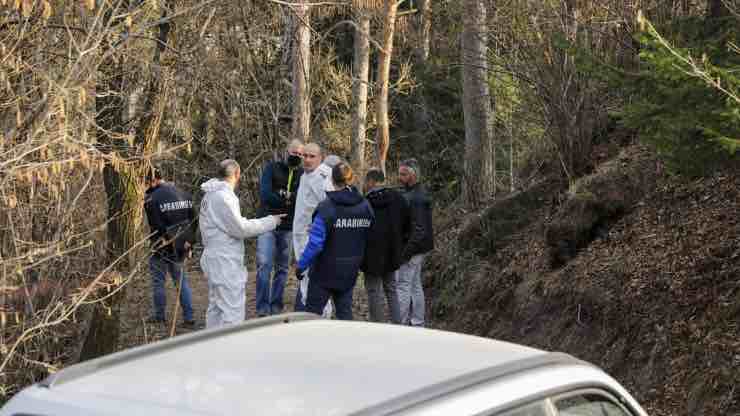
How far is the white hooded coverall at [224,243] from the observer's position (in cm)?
1017

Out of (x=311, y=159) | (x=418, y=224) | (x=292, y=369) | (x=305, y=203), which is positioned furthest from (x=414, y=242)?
(x=292, y=369)

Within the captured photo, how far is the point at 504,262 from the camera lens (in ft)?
43.7

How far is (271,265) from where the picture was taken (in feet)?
40.3

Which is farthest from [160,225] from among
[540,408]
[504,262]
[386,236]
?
[540,408]

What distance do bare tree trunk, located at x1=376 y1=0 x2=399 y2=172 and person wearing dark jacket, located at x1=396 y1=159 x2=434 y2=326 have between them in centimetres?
1544

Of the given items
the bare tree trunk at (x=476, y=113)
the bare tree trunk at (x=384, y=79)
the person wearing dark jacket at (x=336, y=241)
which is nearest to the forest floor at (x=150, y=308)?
the person wearing dark jacket at (x=336, y=241)

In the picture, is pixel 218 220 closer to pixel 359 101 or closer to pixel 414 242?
pixel 414 242

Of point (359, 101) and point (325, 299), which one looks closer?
point (325, 299)

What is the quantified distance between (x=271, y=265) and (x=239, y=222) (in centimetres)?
221

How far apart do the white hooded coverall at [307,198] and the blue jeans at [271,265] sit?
0.78 m

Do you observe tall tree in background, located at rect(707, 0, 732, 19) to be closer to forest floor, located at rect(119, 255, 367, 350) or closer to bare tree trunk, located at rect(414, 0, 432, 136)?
forest floor, located at rect(119, 255, 367, 350)

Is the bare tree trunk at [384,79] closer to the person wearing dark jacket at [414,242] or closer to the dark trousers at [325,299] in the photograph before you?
the person wearing dark jacket at [414,242]

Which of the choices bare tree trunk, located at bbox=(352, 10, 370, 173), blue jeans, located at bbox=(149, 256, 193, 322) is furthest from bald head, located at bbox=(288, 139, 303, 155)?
bare tree trunk, located at bbox=(352, 10, 370, 173)

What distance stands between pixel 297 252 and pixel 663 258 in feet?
12.3
